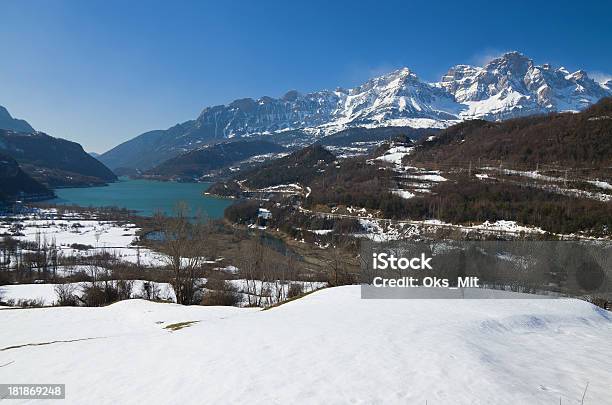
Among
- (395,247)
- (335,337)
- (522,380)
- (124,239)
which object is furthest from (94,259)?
(522,380)

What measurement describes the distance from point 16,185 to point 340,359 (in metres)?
199

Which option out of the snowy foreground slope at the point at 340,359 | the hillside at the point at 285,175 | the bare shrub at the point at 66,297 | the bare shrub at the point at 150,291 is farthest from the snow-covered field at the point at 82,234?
the hillside at the point at 285,175

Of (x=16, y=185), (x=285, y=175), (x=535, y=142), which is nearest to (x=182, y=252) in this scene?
(x=535, y=142)

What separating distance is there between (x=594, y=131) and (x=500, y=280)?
94667 millimetres

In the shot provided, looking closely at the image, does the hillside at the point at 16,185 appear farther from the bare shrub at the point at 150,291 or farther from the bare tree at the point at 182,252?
the bare tree at the point at 182,252

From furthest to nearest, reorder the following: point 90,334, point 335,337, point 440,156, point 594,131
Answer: point 440,156, point 594,131, point 90,334, point 335,337

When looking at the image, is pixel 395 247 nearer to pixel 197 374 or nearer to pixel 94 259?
pixel 197 374

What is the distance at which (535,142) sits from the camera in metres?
120

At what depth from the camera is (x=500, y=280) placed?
45125 mm

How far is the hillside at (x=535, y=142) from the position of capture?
105250 mm

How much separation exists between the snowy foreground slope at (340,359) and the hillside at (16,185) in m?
175

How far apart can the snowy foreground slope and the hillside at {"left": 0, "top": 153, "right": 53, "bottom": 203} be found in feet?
575

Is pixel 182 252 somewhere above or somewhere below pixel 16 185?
below

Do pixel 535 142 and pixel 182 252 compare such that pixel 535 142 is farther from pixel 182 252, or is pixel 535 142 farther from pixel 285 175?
pixel 182 252
